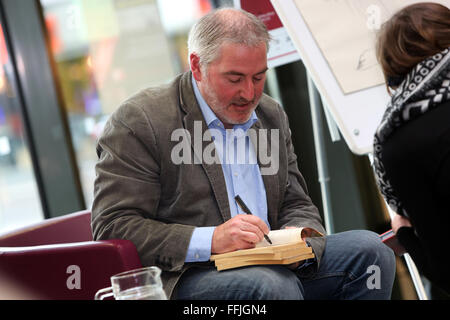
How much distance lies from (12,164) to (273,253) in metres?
2.27

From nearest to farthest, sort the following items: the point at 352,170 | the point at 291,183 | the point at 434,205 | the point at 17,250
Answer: the point at 434,205 → the point at 17,250 → the point at 291,183 → the point at 352,170

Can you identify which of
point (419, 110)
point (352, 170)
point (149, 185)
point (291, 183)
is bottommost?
point (352, 170)

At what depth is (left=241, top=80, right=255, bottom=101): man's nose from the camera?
6.06 ft

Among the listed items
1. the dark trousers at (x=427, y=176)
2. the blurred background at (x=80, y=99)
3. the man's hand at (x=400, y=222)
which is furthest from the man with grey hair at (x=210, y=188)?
the blurred background at (x=80, y=99)

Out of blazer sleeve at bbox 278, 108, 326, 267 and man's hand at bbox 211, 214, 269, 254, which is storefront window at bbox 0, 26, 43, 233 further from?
man's hand at bbox 211, 214, 269, 254

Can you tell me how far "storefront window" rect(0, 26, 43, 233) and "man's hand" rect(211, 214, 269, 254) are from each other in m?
2.07

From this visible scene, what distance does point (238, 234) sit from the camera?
1605 mm

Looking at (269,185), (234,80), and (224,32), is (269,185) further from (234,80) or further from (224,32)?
(224,32)

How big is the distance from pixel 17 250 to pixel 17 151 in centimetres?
177

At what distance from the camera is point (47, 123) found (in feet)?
10.9

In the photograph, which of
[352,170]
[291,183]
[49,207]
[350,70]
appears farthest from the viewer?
[49,207]

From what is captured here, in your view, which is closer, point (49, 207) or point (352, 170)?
point (352, 170)
